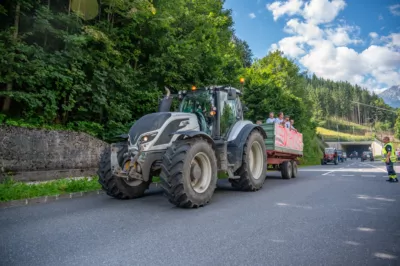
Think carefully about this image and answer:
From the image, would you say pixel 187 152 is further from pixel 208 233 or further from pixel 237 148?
pixel 237 148

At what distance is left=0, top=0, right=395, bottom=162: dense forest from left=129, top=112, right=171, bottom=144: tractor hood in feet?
15.4

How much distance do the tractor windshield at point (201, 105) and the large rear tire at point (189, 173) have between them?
129 centimetres

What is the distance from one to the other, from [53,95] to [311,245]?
9147 mm

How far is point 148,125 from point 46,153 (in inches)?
196

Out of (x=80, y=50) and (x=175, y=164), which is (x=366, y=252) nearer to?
(x=175, y=164)

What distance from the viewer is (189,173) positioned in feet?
17.8

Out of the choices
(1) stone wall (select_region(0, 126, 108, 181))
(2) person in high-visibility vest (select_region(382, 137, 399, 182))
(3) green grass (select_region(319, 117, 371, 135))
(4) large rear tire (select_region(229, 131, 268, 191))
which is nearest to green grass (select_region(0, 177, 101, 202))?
(1) stone wall (select_region(0, 126, 108, 181))

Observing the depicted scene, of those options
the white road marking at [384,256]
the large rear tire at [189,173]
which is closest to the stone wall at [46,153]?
the large rear tire at [189,173]

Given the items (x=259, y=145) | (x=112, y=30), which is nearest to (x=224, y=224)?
(x=259, y=145)

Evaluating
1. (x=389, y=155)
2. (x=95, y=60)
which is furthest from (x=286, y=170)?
(x=95, y=60)

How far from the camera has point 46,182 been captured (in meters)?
8.64

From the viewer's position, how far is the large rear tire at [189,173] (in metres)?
5.23

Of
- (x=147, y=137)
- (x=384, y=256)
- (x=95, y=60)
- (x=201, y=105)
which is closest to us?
(x=384, y=256)

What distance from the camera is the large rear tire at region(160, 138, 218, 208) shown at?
5227mm
